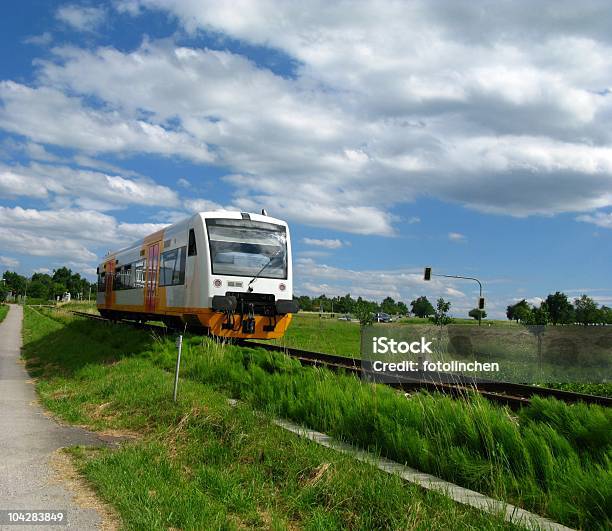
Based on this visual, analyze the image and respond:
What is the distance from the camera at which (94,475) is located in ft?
20.9

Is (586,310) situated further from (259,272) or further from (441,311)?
(259,272)

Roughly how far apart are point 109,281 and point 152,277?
10.2 metres

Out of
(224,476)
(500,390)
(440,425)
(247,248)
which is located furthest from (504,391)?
(247,248)

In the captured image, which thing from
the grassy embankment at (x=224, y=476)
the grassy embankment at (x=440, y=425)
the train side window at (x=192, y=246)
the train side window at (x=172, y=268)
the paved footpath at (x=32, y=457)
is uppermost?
the train side window at (x=192, y=246)

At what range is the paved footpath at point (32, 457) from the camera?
5.47 meters

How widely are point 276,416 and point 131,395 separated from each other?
3346 mm

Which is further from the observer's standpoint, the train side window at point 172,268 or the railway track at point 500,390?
the train side window at point 172,268

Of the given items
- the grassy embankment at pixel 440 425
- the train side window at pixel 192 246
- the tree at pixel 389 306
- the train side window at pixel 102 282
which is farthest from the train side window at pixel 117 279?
the tree at pixel 389 306

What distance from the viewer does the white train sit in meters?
16.2

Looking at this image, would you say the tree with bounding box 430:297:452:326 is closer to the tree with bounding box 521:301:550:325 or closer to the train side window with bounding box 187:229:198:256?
the tree with bounding box 521:301:550:325

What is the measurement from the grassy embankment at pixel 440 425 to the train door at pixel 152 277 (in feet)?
27.8

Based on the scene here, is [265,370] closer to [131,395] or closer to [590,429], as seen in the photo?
[131,395]

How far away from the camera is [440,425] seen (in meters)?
6.44

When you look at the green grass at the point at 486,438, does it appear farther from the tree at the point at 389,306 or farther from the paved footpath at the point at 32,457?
the tree at the point at 389,306
